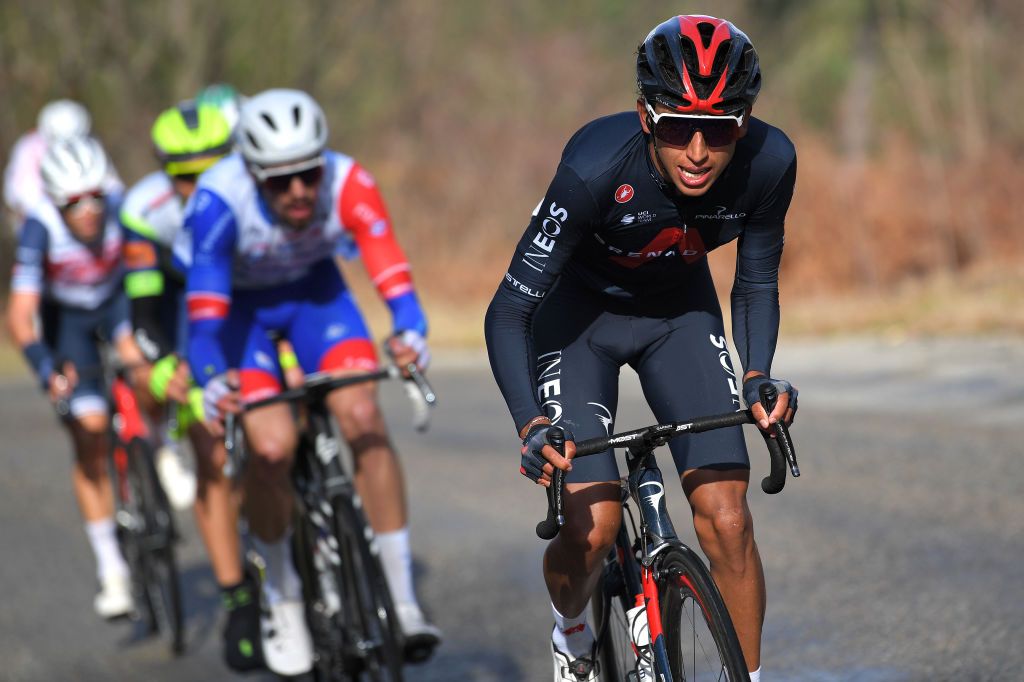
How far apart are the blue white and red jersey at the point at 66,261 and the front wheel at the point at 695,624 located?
4.93m

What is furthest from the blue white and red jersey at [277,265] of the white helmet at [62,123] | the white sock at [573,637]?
the white helmet at [62,123]

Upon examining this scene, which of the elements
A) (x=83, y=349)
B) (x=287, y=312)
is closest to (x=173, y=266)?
(x=287, y=312)

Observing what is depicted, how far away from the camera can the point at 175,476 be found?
27.7ft

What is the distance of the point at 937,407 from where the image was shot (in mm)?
10930

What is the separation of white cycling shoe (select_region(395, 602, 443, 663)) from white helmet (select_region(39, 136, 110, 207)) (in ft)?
10.6

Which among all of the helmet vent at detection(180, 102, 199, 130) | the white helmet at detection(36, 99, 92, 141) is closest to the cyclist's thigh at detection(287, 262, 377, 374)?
the helmet vent at detection(180, 102, 199, 130)

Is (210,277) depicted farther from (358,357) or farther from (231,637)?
(231,637)

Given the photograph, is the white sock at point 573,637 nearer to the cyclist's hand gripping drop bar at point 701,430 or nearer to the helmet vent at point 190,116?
the cyclist's hand gripping drop bar at point 701,430

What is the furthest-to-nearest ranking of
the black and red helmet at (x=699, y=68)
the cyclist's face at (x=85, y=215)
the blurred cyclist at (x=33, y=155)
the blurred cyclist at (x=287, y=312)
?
1. the blurred cyclist at (x=33, y=155)
2. the cyclist's face at (x=85, y=215)
3. the blurred cyclist at (x=287, y=312)
4. the black and red helmet at (x=699, y=68)

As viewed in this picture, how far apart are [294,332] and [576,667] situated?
2301 mm

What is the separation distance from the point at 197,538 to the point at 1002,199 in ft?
40.0

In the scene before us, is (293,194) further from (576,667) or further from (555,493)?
(555,493)

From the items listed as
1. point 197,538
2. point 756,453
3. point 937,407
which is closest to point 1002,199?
point 937,407

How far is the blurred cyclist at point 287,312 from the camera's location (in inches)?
211
